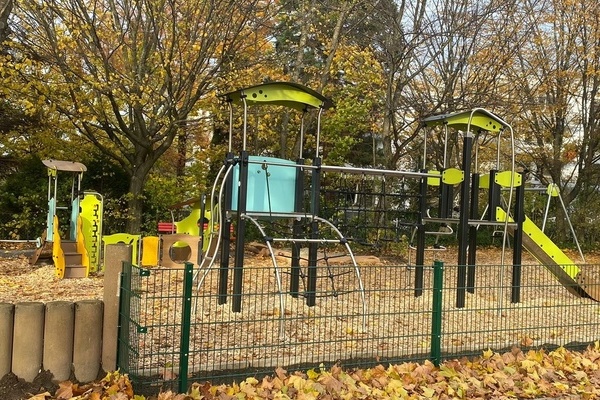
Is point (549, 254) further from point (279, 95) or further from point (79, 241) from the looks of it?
point (79, 241)

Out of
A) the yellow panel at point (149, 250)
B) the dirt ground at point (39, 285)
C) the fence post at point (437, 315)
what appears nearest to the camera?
the fence post at point (437, 315)

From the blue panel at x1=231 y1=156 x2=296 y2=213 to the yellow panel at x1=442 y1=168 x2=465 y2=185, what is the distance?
2.47 m

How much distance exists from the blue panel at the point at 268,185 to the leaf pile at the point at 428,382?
2.82 meters

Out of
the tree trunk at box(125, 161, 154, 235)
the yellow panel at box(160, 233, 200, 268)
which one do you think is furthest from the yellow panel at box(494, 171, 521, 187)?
the tree trunk at box(125, 161, 154, 235)

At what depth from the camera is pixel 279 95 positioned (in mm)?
7215

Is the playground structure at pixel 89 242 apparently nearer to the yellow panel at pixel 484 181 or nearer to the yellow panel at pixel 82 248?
the yellow panel at pixel 82 248

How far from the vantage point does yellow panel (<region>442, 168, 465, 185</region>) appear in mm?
8248

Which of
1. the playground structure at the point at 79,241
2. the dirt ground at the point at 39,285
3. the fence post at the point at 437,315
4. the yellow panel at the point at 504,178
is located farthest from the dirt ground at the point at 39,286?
the yellow panel at the point at 504,178

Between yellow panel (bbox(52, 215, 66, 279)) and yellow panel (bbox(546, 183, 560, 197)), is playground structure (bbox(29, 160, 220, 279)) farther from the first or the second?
yellow panel (bbox(546, 183, 560, 197))

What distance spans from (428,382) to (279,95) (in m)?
4.01

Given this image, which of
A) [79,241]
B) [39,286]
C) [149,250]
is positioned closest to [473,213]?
[149,250]

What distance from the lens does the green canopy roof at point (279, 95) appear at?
709 cm

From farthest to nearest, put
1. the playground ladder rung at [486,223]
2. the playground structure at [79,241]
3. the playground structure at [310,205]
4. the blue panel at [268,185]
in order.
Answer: the playground structure at [79,241], the playground ladder rung at [486,223], the blue panel at [268,185], the playground structure at [310,205]

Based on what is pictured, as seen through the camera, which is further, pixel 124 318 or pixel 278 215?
pixel 278 215
